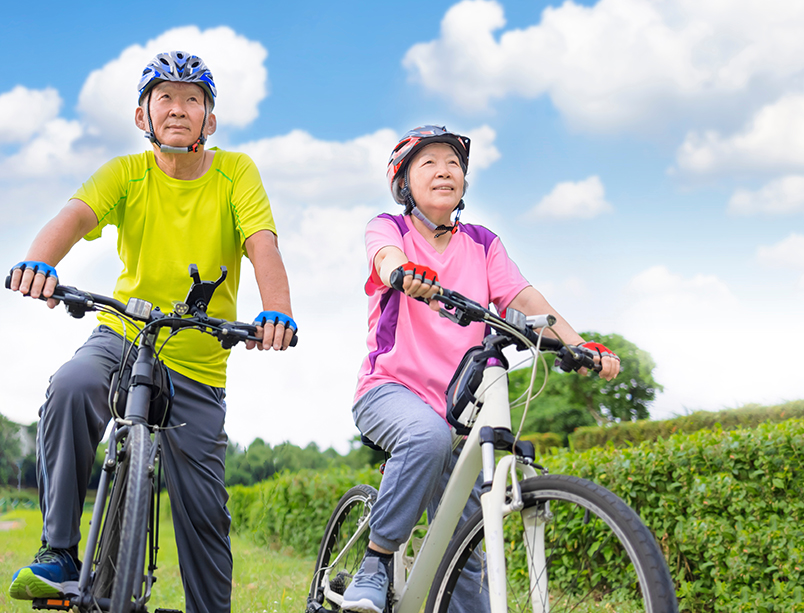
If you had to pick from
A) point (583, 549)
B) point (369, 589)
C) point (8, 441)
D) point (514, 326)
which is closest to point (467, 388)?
point (514, 326)

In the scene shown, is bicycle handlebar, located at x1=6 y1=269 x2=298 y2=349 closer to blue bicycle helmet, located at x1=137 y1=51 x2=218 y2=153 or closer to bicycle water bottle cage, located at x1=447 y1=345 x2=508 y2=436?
bicycle water bottle cage, located at x1=447 y1=345 x2=508 y2=436

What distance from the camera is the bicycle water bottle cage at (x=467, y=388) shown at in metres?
2.78

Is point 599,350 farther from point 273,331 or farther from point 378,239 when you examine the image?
point 273,331

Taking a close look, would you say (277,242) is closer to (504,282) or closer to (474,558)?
(504,282)

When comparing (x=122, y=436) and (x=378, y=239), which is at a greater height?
(x=378, y=239)

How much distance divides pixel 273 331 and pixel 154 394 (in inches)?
23.3

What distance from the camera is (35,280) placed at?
2.67m

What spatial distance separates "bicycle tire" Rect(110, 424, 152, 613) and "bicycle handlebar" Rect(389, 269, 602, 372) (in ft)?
3.59

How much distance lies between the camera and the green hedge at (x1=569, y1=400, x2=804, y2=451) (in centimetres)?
845

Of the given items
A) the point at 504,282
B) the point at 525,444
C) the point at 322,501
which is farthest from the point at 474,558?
the point at 322,501

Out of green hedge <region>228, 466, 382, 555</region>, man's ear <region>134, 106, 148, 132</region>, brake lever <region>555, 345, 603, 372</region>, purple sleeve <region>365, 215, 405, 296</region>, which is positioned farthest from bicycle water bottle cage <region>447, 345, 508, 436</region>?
green hedge <region>228, 466, 382, 555</region>

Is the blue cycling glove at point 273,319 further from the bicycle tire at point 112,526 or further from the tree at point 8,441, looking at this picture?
the tree at point 8,441

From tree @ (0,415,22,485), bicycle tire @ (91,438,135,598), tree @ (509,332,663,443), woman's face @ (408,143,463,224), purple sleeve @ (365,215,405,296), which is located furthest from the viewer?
tree @ (509,332,663,443)

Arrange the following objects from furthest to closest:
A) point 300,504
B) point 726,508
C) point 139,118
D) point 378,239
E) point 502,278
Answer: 1. point 300,504
2. point 726,508
3. point 139,118
4. point 502,278
5. point 378,239
